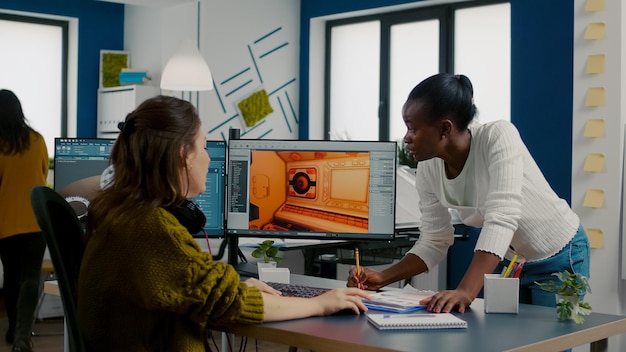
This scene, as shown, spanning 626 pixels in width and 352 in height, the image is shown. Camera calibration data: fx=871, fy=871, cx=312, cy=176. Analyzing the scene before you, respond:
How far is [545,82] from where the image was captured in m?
5.23

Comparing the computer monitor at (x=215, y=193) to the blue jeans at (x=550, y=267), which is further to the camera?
the computer monitor at (x=215, y=193)

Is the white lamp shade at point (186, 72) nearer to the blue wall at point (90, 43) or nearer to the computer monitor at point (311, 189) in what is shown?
the blue wall at point (90, 43)

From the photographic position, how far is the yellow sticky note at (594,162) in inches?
148

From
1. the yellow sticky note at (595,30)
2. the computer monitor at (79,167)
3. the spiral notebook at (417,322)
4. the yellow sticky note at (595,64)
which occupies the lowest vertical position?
the spiral notebook at (417,322)

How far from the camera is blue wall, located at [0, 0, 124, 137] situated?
303 inches

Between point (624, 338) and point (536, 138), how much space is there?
1.83 meters

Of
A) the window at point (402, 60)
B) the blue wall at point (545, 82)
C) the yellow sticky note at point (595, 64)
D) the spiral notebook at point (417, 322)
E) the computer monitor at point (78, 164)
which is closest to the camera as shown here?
the spiral notebook at point (417, 322)

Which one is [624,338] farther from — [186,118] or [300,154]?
[186,118]

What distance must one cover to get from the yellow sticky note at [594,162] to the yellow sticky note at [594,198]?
3.7 inches

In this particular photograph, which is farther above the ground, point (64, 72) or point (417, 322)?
point (64, 72)

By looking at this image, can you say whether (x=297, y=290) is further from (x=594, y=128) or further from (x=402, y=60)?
(x=402, y=60)

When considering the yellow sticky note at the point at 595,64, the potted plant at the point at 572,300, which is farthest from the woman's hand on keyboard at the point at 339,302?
the yellow sticky note at the point at 595,64

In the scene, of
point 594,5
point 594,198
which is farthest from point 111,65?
point 594,198

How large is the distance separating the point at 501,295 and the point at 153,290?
83cm
